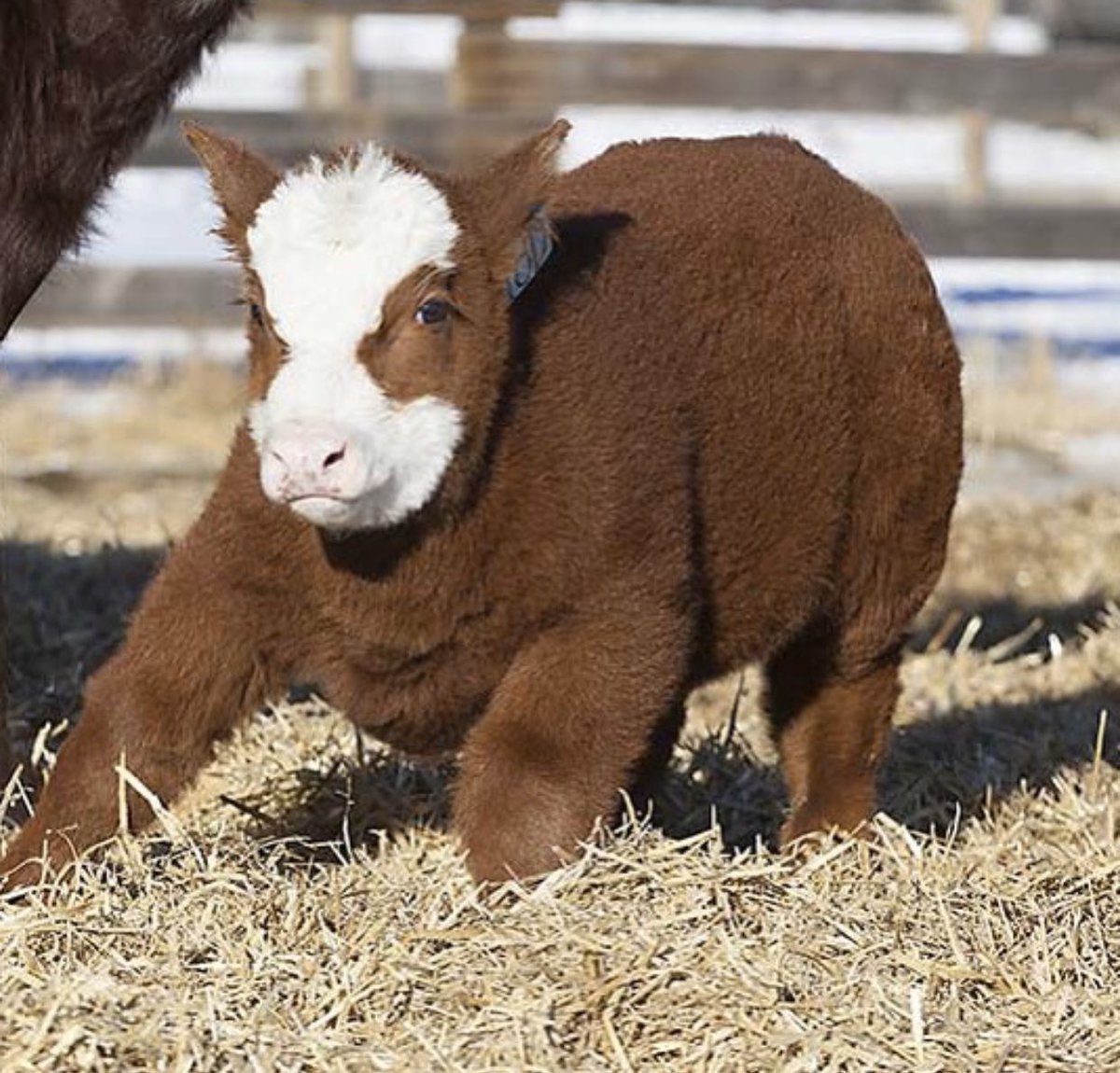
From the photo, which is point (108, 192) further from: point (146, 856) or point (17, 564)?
point (17, 564)

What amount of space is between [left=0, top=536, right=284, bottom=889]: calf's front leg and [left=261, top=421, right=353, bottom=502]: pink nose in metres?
0.50

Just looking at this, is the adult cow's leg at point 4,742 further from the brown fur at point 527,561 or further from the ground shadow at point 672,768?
the brown fur at point 527,561

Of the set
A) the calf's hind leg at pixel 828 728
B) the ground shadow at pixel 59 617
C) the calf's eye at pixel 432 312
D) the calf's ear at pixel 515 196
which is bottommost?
the ground shadow at pixel 59 617

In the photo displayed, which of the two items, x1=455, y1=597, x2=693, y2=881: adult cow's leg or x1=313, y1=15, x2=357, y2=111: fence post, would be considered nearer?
x1=455, y1=597, x2=693, y2=881: adult cow's leg

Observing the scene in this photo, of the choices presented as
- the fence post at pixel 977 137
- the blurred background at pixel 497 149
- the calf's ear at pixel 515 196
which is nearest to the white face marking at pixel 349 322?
the calf's ear at pixel 515 196

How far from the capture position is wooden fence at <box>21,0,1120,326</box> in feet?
36.2

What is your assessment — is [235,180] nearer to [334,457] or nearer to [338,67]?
[334,457]

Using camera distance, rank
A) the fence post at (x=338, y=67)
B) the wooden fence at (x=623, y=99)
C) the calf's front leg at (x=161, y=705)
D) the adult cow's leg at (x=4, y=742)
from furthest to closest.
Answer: the fence post at (x=338, y=67) → the wooden fence at (x=623, y=99) → the adult cow's leg at (x=4, y=742) → the calf's front leg at (x=161, y=705)

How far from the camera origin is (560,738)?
168 inches

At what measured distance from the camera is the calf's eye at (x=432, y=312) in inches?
162

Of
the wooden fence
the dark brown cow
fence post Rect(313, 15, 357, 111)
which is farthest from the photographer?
fence post Rect(313, 15, 357, 111)

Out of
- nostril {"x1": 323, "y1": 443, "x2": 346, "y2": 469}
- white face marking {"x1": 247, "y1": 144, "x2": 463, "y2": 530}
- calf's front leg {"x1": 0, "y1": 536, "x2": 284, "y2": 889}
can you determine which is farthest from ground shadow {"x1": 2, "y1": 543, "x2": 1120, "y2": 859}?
nostril {"x1": 323, "y1": 443, "x2": 346, "y2": 469}

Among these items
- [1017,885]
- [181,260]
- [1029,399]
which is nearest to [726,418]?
[1017,885]

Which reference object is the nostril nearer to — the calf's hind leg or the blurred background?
the calf's hind leg
